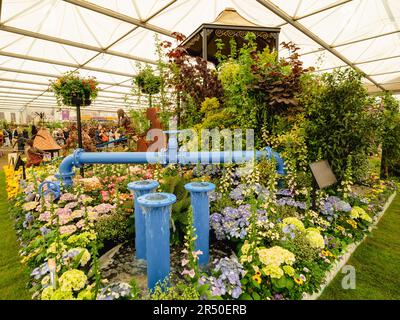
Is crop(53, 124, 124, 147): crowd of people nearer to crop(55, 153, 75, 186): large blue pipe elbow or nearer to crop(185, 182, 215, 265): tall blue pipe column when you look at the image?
crop(55, 153, 75, 186): large blue pipe elbow

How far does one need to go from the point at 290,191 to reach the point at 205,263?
1.52 metres

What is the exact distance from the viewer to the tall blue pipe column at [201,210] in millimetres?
1882

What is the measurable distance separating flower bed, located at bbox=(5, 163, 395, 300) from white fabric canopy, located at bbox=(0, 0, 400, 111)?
14.3 feet

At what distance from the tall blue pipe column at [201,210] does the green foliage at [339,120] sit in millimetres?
1744

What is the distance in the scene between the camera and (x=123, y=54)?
9.46 m

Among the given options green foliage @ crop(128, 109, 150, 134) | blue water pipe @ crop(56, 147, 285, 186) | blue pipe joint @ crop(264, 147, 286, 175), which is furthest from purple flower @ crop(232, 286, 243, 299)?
green foliage @ crop(128, 109, 150, 134)

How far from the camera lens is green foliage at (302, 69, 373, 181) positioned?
277 cm

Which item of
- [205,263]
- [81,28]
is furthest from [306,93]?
[81,28]

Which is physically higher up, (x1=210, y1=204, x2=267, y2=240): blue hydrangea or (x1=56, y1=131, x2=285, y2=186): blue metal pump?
(x1=56, y1=131, x2=285, y2=186): blue metal pump

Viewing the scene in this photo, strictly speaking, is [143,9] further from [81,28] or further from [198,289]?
[198,289]

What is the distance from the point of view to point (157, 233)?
1557 millimetres

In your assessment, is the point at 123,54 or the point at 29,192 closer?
the point at 29,192

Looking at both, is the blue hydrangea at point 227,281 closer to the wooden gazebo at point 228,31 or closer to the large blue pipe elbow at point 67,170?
the large blue pipe elbow at point 67,170

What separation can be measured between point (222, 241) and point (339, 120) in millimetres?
1971
